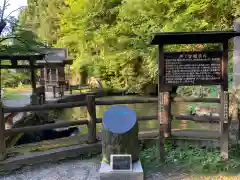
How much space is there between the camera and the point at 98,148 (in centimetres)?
477

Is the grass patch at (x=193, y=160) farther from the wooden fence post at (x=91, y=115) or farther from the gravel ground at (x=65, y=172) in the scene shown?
the wooden fence post at (x=91, y=115)

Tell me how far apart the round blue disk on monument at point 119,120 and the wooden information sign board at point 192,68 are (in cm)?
75

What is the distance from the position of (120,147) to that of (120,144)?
42 mm

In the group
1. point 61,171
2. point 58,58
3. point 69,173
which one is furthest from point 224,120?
point 58,58

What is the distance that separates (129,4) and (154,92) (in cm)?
775

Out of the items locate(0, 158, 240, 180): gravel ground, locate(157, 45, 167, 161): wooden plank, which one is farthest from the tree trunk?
locate(157, 45, 167, 161): wooden plank

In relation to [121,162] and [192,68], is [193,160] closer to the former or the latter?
[121,162]

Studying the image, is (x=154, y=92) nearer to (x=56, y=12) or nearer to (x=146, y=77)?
(x=146, y=77)

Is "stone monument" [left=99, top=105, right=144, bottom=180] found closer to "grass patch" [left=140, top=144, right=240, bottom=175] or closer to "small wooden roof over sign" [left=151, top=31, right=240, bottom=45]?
"grass patch" [left=140, top=144, right=240, bottom=175]

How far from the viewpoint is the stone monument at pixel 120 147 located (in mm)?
3623

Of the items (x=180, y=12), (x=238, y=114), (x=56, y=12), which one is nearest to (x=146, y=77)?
(x=180, y=12)

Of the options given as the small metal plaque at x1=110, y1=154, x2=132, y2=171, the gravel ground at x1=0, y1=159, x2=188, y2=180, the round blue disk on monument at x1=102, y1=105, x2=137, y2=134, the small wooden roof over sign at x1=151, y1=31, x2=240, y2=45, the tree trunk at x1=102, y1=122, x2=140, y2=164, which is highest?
the small wooden roof over sign at x1=151, y1=31, x2=240, y2=45

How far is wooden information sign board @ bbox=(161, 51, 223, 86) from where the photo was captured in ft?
14.0

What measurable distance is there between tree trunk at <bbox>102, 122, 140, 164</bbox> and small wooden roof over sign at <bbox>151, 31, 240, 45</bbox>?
137cm
